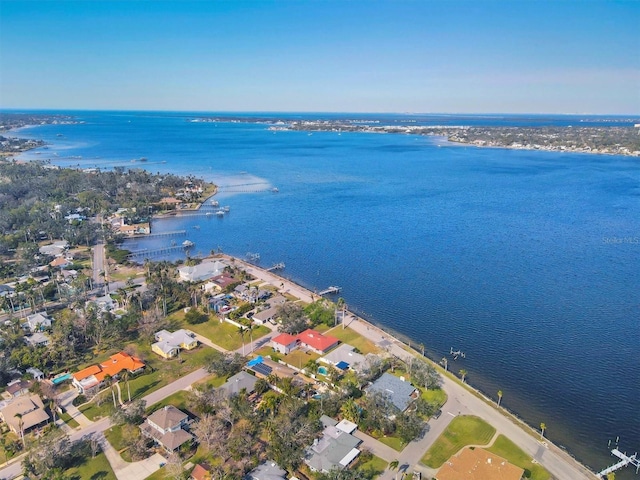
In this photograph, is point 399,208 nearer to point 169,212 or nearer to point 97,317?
point 169,212

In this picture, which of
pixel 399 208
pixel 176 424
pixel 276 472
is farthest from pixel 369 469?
pixel 399 208

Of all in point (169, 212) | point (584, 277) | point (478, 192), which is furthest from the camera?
point (478, 192)

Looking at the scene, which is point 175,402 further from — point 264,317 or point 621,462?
point 621,462

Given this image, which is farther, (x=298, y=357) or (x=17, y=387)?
(x=298, y=357)

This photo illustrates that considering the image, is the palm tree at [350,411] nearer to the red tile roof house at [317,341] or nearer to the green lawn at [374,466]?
the green lawn at [374,466]

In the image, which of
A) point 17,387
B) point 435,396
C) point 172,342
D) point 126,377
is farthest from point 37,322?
point 435,396

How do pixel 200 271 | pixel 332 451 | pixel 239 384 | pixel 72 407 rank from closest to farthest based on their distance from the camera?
pixel 332 451
pixel 72 407
pixel 239 384
pixel 200 271

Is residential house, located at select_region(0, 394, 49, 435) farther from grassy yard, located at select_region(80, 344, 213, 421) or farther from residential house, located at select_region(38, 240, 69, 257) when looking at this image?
residential house, located at select_region(38, 240, 69, 257)
